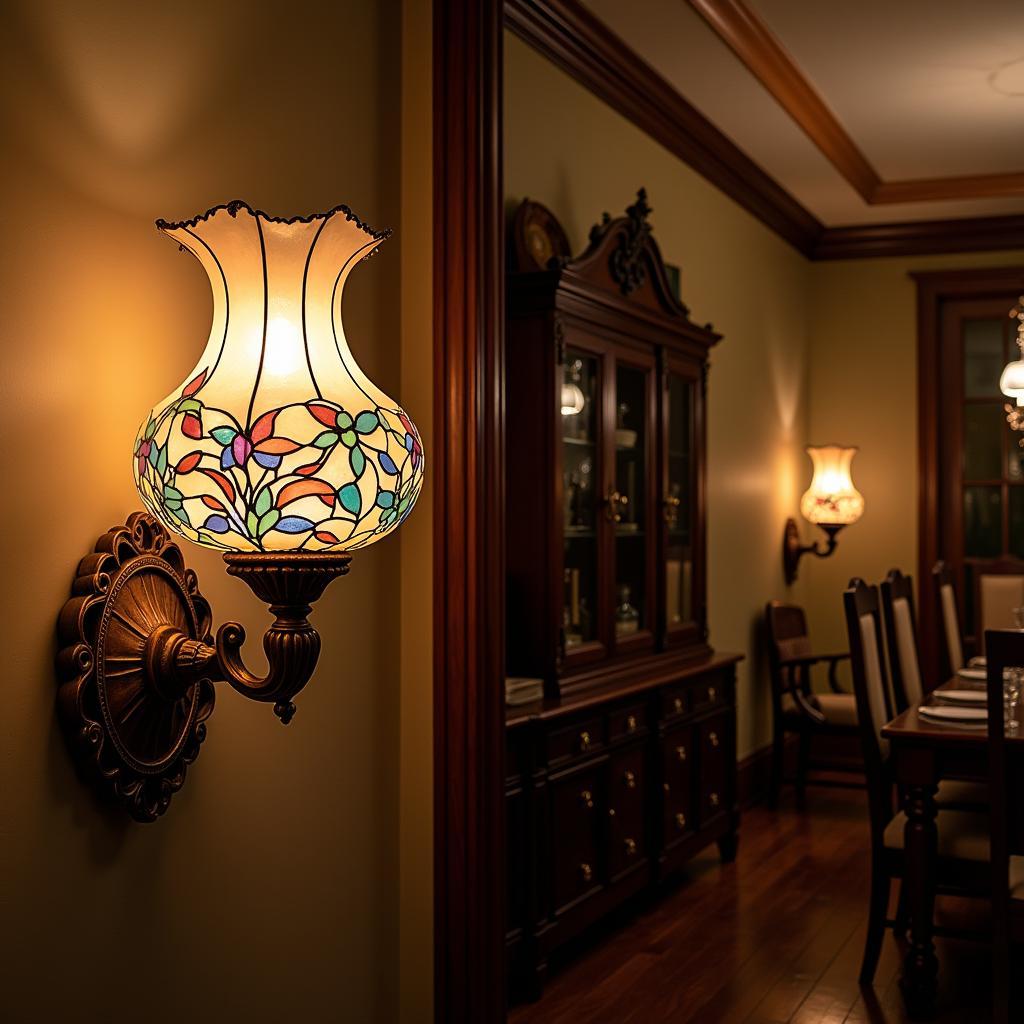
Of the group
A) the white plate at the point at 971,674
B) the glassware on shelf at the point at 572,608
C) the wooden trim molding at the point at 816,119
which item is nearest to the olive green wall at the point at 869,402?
the wooden trim molding at the point at 816,119

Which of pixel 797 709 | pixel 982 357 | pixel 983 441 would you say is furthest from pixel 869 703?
pixel 982 357

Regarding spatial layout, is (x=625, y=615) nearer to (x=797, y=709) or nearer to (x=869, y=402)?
(x=797, y=709)

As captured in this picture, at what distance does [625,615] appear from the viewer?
3.99 metres

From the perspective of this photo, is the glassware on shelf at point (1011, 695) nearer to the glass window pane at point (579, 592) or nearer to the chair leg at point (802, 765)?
the glass window pane at point (579, 592)

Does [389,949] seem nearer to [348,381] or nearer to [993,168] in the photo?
[348,381]

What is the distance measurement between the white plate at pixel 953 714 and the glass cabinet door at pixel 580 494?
940 mm

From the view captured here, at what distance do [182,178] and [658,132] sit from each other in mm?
3167

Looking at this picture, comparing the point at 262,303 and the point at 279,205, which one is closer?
the point at 262,303

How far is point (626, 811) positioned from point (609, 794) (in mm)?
163

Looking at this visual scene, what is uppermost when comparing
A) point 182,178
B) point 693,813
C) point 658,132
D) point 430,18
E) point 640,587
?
point 658,132

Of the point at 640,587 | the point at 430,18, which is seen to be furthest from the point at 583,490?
the point at 430,18

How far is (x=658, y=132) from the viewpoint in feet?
15.7

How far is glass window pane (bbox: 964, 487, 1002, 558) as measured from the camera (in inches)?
262

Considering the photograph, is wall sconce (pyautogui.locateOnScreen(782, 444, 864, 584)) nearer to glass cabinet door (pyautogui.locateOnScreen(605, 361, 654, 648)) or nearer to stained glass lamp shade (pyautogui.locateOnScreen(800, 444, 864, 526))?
stained glass lamp shade (pyautogui.locateOnScreen(800, 444, 864, 526))
